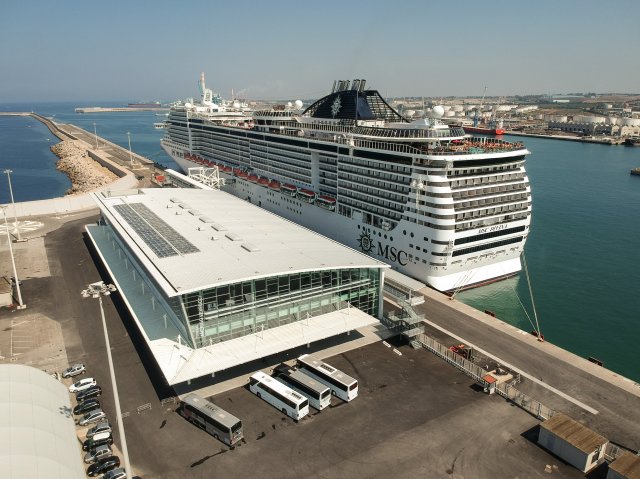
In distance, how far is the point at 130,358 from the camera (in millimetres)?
33625

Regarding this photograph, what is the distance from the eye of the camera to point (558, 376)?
31469 mm

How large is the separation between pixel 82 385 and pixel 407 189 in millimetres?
33863

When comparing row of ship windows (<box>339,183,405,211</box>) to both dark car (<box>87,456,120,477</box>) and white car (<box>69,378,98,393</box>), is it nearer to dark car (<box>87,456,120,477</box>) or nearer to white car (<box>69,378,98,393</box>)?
white car (<box>69,378,98,393</box>)

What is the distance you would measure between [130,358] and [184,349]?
5.47 meters

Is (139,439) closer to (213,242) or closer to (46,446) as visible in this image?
(46,446)

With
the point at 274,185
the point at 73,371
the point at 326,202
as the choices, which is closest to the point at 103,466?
the point at 73,371

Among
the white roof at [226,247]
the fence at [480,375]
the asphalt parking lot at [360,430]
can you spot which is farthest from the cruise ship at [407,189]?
the asphalt parking lot at [360,430]

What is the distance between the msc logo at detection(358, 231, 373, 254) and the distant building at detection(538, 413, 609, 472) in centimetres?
2934

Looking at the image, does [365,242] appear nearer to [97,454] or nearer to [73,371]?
[73,371]

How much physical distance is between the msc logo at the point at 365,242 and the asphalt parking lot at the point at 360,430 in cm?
1870

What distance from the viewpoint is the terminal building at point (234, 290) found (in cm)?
3120

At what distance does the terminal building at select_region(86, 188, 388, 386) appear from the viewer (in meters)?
31.2

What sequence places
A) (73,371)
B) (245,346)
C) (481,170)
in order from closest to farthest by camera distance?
1. (73,371)
2. (245,346)
3. (481,170)

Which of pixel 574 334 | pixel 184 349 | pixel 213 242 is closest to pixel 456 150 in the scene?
pixel 574 334
